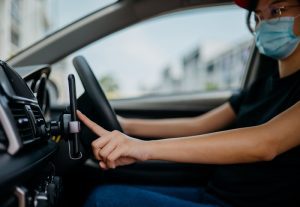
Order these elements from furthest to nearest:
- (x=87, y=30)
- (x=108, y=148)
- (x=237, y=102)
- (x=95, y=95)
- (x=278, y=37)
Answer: (x=87, y=30) → (x=237, y=102) → (x=278, y=37) → (x=95, y=95) → (x=108, y=148)

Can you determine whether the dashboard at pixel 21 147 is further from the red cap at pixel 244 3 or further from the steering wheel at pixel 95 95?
the red cap at pixel 244 3

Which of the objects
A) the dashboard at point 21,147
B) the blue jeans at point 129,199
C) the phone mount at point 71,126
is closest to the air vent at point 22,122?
the dashboard at point 21,147

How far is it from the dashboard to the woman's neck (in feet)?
2.87

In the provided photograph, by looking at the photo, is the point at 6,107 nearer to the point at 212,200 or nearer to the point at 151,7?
the point at 212,200

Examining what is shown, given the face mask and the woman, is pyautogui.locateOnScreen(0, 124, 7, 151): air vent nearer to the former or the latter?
the woman

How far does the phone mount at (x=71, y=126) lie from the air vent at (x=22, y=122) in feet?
0.40

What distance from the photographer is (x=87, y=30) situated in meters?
2.00

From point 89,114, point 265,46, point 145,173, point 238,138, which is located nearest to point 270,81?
point 265,46

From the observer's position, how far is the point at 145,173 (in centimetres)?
210

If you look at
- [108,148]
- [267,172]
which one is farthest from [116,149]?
[267,172]

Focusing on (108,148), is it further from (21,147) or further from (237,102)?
(237,102)

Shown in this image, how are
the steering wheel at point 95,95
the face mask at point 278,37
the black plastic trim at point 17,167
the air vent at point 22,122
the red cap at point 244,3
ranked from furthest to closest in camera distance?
the red cap at point 244,3 < the face mask at point 278,37 < the steering wheel at point 95,95 < the air vent at point 22,122 < the black plastic trim at point 17,167

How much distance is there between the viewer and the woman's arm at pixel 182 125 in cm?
183

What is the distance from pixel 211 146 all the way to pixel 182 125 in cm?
81
